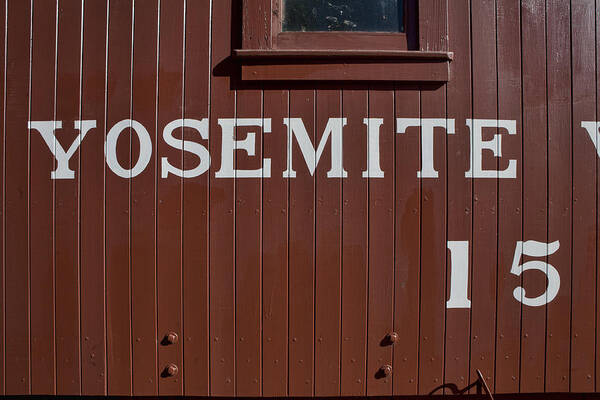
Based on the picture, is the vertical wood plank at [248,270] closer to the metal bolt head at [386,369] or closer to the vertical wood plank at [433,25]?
the metal bolt head at [386,369]

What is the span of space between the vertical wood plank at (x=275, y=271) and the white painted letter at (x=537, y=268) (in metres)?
1.24

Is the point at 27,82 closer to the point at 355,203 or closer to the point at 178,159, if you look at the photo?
the point at 178,159

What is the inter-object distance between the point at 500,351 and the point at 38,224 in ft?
8.49

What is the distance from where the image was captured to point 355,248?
6.73 ft

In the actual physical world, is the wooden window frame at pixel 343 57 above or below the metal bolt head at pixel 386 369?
above

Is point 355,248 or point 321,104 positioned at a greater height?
point 321,104

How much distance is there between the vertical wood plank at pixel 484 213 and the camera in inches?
80.7

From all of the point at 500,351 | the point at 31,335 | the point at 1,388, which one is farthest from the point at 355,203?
the point at 1,388

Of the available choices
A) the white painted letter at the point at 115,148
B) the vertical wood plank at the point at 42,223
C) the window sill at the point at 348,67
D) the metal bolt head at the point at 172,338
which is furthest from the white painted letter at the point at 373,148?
the vertical wood plank at the point at 42,223

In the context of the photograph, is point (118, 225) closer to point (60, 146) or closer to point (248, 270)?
point (60, 146)

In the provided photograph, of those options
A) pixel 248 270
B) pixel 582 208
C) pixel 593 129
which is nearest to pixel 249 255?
pixel 248 270

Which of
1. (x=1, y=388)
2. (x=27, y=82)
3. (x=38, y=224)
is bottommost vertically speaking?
(x=1, y=388)

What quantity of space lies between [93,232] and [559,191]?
8.28ft

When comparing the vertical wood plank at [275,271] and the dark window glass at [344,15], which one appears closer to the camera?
the vertical wood plank at [275,271]
